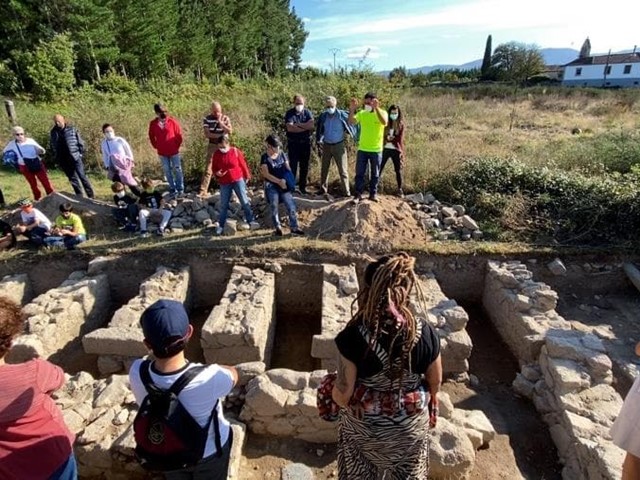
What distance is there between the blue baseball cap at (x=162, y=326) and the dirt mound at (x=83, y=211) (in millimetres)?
6411

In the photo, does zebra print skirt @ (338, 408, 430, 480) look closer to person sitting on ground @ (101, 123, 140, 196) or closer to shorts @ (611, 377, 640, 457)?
shorts @ (611, 377, 640, 457)

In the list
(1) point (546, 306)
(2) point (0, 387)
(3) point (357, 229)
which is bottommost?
(1) point (546, 306)

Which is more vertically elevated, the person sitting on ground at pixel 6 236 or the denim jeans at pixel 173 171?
the denim jeans at pixel 173 171

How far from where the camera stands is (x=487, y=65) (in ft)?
133

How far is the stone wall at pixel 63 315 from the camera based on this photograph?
5141 mm

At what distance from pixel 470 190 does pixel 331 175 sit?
2.94 metres

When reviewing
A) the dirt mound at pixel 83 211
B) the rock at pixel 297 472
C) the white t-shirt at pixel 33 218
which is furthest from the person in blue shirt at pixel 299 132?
the rock at pixel 297 472

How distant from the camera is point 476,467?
152 inches

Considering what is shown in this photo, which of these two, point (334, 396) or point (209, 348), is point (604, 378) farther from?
point (209, 348)

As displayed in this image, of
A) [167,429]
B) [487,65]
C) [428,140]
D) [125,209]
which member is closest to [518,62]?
[487,65]

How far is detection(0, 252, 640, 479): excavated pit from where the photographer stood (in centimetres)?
395

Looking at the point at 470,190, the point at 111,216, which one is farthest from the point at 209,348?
the point at 470,190

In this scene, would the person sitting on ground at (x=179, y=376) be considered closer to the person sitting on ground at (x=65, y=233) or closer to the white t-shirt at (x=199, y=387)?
the white t-shirt at (x=199, y=387)

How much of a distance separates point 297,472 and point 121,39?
83.5ft
